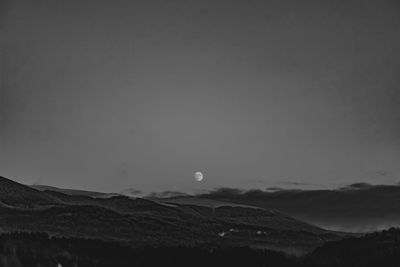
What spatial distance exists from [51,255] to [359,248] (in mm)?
93767

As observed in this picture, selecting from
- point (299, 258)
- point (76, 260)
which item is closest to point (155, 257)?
point (76, 260)

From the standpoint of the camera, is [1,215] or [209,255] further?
[1,215]

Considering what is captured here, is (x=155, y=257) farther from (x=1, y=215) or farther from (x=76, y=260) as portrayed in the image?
(x=1, y=215)

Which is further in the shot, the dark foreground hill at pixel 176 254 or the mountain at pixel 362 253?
the mountain at pixel 362 253

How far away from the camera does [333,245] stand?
191500 millimetres

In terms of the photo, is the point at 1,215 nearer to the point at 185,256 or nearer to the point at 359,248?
the point at 185,256

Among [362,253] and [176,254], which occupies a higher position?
[362,253]

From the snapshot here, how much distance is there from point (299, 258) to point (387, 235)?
36.1m

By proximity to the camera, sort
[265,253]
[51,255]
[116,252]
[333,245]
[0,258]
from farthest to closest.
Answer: [333,245], [265,253], [116,252], [51,255], [0,258]

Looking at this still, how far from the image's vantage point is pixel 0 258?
406ft

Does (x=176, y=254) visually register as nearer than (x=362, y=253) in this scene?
Yes

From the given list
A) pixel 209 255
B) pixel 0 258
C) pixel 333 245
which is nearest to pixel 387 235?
pixel 333 245

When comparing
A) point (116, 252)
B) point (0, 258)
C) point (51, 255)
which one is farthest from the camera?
point (116, 252)

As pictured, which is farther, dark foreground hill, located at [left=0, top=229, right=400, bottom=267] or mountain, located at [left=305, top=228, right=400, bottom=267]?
mountain, located at [left=305, top=228, right=400, bottom=267]
